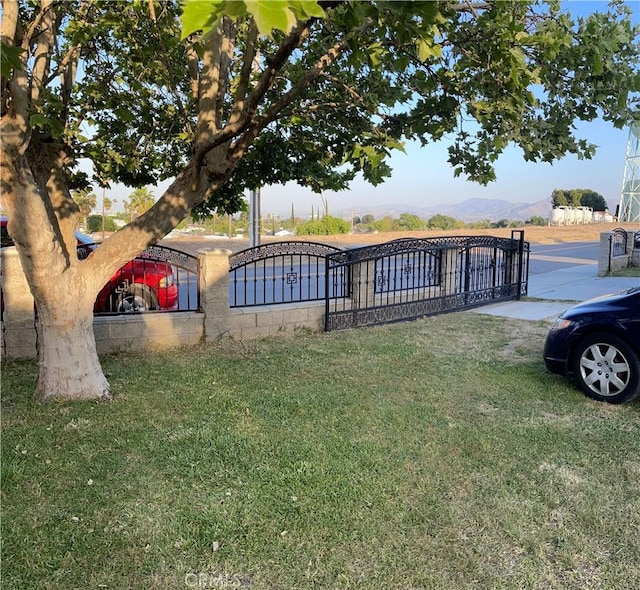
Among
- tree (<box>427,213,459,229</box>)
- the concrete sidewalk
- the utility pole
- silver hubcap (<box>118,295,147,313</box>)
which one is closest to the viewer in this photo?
silver hubcap (<box>118,295,147,313</box>)

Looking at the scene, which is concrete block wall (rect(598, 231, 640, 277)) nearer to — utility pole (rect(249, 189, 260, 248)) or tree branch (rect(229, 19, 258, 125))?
utility pole (rect(249, 189, 260, 248))

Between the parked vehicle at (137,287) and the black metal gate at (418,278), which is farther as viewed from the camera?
the black metal gate at (418,278)

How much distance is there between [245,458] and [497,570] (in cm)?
183

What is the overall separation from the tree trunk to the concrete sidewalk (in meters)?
7.36

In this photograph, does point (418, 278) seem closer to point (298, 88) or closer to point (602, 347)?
point (602, 347)

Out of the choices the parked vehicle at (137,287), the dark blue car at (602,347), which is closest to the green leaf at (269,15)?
the dark blue car at (602,347)

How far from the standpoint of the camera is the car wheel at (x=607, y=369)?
16.4 feet

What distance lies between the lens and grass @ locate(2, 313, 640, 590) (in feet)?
8.87

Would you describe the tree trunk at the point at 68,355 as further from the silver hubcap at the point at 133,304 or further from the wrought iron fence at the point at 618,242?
the wrought iron fence at the point at 618,242

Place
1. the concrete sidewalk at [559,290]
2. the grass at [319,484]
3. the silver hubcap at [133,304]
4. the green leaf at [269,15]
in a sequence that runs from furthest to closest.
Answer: the concrete sidewalk at [559,290] < the silver hubcap at [133,304] < the grass at [319,484] < the green leaf at [269,15]

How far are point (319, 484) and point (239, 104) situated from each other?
3.13m

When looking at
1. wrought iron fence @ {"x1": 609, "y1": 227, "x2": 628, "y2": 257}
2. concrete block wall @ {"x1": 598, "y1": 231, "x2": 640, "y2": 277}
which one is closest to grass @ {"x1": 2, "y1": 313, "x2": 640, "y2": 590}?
concrete block wall @ {"x1": 598, "y1": 231, "x2": 640, "y2": 277}

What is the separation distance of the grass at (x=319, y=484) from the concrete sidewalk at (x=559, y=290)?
4.52 metres

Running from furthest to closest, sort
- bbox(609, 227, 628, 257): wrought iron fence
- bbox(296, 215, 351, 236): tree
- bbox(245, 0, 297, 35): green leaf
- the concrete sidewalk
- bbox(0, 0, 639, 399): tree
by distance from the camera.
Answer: bbox(296, 215, 351, 236): tree, bbox(609, 227, 628, 257): wrought iron fence, the concrete sidewalk, bbox(0, 0, 639, 399): tree, bbox(245, 0, 297, 35): green leaf
